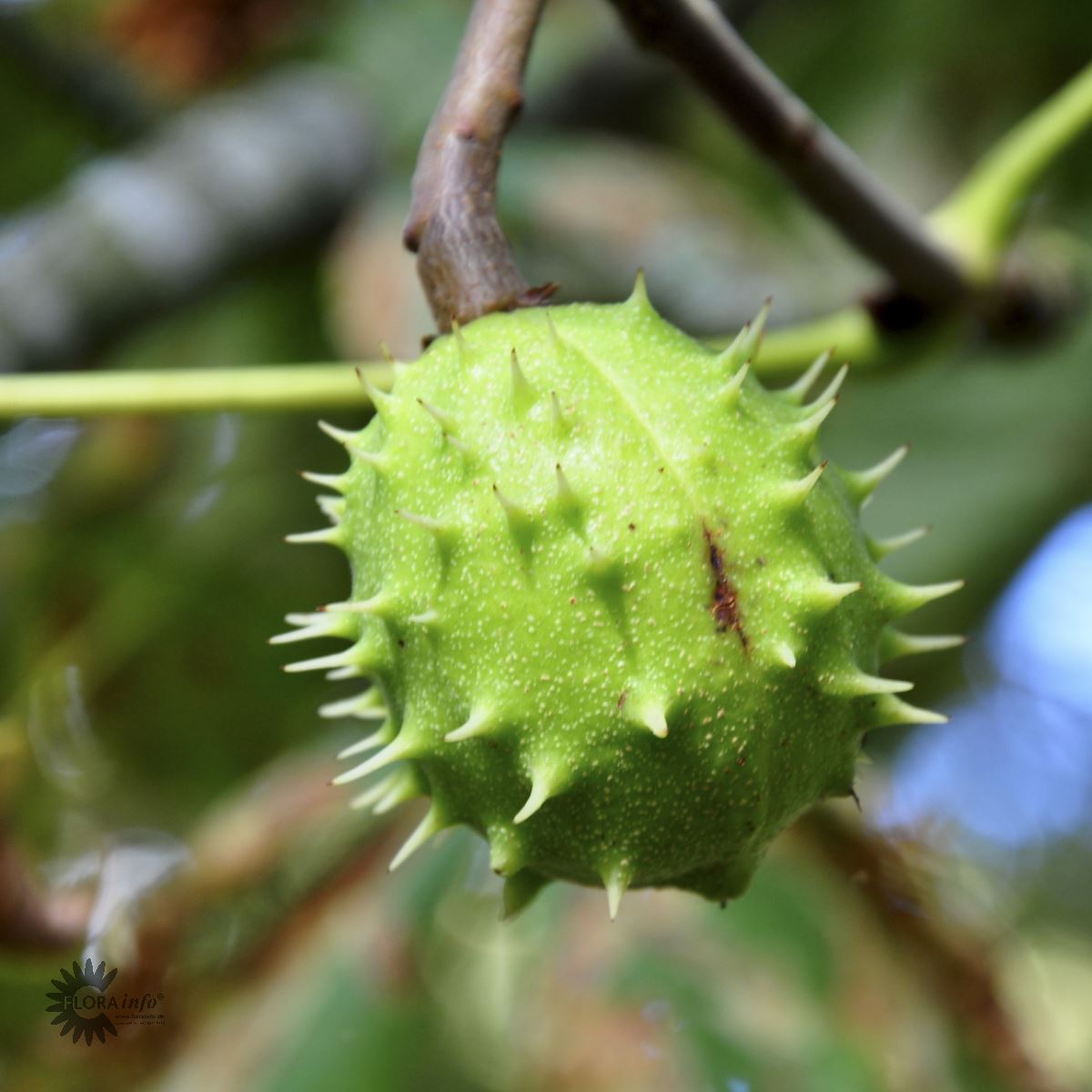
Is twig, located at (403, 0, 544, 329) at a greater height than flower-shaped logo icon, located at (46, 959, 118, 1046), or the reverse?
twig, located at (403, 0, 544, 329)

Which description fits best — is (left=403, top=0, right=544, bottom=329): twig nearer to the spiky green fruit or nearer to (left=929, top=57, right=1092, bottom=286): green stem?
the spiky green fruit

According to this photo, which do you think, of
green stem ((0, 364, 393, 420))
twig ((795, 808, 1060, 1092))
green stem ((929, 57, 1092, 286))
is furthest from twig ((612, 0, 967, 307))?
twig ((795, 808, 1060, 1092))

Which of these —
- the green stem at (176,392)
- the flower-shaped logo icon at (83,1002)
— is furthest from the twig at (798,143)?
the flower-shaped logo icon at (83,1002)

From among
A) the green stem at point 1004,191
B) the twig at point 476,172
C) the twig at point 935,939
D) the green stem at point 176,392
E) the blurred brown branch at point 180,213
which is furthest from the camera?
the blurred brown branch at point 180,213

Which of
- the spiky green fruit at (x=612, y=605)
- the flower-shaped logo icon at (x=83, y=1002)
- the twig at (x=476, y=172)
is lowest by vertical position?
the flower-shaped logo icon at (x=83, y=1002)

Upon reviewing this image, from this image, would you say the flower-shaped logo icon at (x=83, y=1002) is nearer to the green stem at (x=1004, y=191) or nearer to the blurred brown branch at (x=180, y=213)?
the blurred brown branch at (x=180, y=213)

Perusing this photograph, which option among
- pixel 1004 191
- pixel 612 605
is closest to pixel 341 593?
pixel 1004 191
